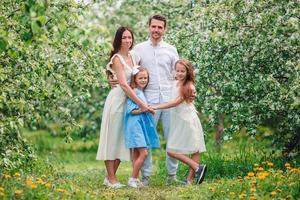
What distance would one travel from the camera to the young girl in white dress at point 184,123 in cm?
1015

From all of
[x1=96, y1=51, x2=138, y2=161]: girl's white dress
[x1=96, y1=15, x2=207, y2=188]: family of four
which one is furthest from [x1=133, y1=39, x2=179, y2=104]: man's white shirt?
[x1=96, y1=51, x2=138, y2=161]: girl's white dress

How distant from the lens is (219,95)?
11.0 m

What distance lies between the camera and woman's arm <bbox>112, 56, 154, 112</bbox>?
32.6ft

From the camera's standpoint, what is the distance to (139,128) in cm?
999

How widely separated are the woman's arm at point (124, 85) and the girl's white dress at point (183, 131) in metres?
0.56

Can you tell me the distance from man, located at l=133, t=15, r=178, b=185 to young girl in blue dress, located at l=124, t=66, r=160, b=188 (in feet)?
0.63

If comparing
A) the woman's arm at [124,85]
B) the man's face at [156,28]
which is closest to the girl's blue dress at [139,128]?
the woman's arm at [124,85]

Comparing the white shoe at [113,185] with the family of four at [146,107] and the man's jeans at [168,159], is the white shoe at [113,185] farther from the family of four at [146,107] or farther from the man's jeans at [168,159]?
the man's jeans at [168,159]

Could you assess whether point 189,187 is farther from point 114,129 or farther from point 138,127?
point 114,129

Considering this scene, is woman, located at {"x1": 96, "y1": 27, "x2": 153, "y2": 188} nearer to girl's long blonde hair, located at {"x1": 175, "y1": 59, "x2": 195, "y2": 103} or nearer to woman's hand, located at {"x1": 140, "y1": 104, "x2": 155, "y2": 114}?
woman's hand, located at {"x1": 140, "y1": 104, "x2": 155, "y2": 114}

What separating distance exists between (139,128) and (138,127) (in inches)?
0.9

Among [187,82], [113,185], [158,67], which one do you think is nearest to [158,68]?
[158,67]

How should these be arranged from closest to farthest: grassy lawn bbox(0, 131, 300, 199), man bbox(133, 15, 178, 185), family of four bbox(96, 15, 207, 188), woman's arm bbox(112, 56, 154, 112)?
grassy lawn bbox(0, 131, 300, 199)
woman's arm bbox(112, 56, 154, 112)
family of four bbox(96, 15, 207, 188)
man bbox(133, 15, 178, 185)

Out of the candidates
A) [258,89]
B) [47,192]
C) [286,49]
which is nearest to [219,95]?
[258,89]
